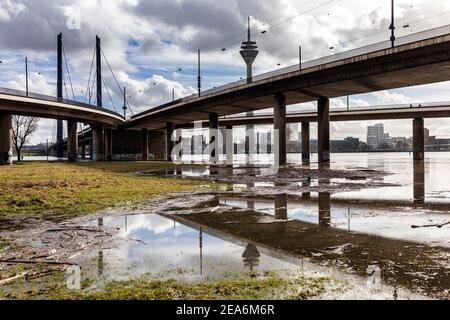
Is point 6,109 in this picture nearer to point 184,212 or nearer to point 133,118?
point 133,118

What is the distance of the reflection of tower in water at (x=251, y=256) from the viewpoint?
8.38 metres

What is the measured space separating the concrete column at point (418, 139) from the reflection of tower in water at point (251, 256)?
87038 millimetres

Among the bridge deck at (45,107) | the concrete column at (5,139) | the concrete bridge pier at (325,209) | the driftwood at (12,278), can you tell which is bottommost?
the driftwood at (12,278)

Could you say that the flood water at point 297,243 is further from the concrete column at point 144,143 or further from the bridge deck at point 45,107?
the concrete column at point 144,143

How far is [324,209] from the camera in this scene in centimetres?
1670

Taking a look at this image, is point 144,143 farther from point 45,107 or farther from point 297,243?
point 297,243

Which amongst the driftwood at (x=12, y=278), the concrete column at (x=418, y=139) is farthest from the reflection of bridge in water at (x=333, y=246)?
the concrete column at (x=418, y=139)

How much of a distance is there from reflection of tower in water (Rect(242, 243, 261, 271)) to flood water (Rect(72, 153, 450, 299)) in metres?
0.02

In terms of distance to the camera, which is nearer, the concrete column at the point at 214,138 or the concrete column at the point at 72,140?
the concrete column at the point at 214,138

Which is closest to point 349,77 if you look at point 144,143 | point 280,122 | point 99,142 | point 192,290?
point 280,122

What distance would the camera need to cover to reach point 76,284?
7094 millimetres

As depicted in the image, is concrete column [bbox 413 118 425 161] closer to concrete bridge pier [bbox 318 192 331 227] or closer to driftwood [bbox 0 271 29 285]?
concrete bridge pier [bbox 318 192 331 227]

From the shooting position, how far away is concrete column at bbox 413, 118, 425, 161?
293 ft

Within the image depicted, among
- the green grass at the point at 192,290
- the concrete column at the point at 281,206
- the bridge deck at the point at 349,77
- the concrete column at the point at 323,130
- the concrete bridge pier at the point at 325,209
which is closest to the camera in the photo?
the green grass at the point at 192,290
